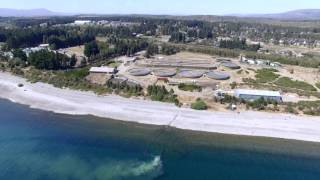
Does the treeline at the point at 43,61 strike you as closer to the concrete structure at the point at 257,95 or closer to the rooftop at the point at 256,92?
the rooftop at the point at 256,92

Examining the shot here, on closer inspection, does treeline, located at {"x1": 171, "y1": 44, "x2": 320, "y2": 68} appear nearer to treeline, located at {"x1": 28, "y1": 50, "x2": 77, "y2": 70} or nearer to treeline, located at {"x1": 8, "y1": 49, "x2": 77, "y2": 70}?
treeline, located at {"x1": 8, "y1": 49, "x2": 77, "y2": 70}

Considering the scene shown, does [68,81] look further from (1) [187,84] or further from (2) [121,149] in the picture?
(2) [121,149]

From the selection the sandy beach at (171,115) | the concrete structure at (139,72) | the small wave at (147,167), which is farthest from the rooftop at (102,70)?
the small wave at (147,167)

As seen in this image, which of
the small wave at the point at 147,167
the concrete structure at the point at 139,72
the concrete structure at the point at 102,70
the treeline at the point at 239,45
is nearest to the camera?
the small wave at the point at 147,167

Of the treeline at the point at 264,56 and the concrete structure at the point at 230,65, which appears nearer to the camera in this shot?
the concrete structure at the point at 230,65

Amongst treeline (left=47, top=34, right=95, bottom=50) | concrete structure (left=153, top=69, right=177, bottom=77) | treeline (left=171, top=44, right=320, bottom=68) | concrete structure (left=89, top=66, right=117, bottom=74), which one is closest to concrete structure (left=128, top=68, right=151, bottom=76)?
concrete structure (left=153, top=69, right=177, bottom=77)

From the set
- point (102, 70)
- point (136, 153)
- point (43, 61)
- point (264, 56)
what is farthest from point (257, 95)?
point (43, 61)

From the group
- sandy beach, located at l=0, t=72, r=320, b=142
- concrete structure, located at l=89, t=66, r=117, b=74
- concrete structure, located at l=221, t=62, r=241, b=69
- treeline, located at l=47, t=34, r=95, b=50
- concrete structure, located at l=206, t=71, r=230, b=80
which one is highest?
treeline, located at l=47, t=34, r=95, b=50
